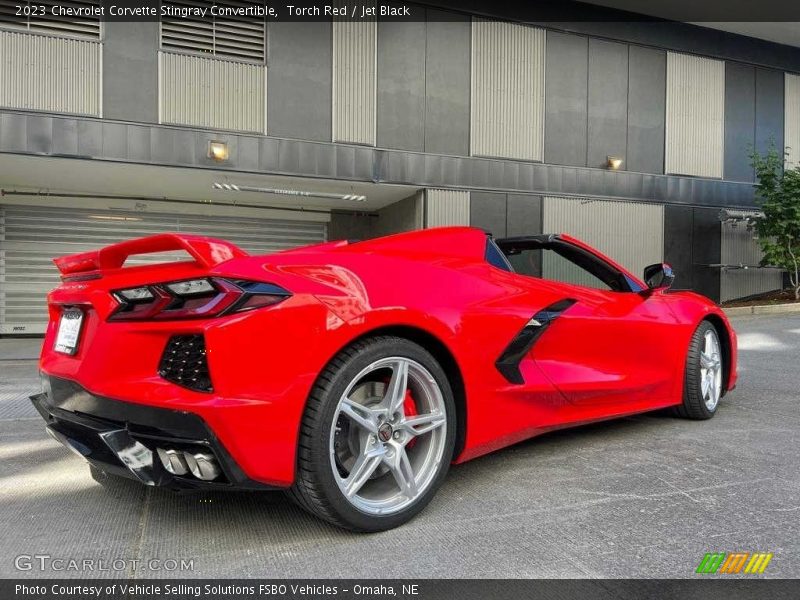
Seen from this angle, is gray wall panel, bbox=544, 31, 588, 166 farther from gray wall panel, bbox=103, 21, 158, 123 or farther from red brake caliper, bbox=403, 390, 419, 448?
red brake caliper, bbox=403, 390, 419, 448

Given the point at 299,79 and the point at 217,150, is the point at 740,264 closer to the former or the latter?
the point at 299,79

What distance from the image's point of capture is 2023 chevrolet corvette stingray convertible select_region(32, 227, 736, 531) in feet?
6.19

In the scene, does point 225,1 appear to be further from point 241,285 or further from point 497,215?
point 241,285

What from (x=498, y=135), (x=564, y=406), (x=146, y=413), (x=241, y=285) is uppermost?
(x=498, y=135)

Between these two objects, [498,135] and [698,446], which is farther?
[498,135]

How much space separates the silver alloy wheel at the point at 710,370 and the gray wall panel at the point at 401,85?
8.64 metres

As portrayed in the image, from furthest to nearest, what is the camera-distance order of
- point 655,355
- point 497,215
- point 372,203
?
point 372,203 < point 497,215 < point 655,355

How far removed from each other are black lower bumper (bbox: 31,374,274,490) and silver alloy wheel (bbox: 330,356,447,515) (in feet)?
1.25

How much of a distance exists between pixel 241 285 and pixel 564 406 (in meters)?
1.84

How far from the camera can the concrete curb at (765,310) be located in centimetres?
1304

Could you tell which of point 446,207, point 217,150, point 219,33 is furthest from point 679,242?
point 219,33

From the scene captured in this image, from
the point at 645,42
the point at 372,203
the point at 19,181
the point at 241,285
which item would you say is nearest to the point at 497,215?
the point at 372,203

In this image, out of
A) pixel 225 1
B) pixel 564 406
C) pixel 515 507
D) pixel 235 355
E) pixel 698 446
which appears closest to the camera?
pixel 235 355

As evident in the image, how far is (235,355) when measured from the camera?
187cm
